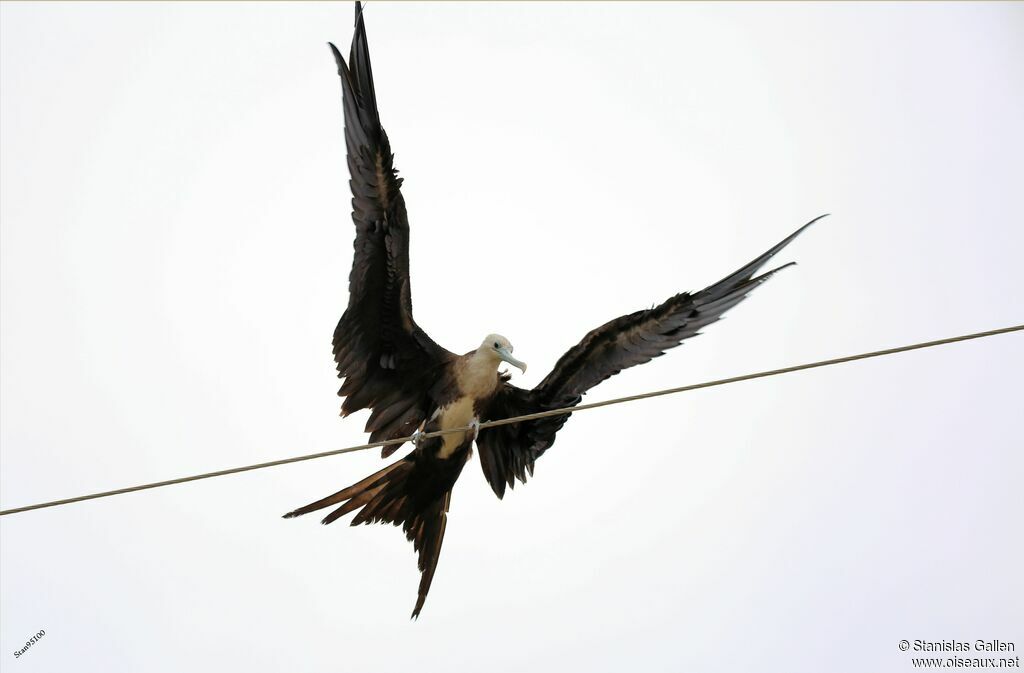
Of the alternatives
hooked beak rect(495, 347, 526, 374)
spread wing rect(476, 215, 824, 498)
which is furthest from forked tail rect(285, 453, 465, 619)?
hooked beak rect(495, 347, 526, 374)

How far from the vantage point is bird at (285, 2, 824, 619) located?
5.47 m

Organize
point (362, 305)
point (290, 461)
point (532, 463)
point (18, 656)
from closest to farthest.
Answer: point (290, 461) < point (362, 305) < point (532, 463) < point (18, 656)

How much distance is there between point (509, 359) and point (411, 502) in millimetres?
900

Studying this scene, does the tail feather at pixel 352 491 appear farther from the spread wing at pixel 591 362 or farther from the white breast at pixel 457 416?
the spread wing at pixel 591 362

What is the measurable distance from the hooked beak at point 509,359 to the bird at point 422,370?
10 mm

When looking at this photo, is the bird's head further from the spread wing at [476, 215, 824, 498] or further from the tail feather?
the tail feather

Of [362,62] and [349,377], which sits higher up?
[362,62]

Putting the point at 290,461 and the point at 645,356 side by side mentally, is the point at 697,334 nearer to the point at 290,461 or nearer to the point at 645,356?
the point at 645,356

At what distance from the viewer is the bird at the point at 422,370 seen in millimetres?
5469

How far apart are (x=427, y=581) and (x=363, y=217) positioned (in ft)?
6.04

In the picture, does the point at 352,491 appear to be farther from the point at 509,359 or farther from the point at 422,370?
the point at 509,359

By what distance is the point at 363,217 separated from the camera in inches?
217

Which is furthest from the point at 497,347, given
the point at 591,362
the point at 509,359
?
the point at 591,362

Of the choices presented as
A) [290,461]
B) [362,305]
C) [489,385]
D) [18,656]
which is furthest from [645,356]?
[18,656]
